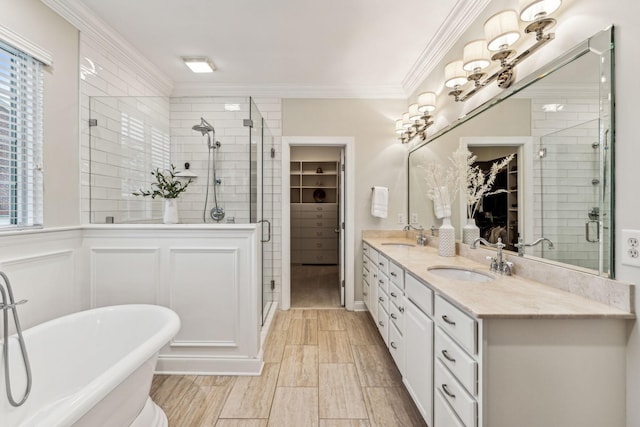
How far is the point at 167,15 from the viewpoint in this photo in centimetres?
218

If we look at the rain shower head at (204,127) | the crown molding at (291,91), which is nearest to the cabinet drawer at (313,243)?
the crown molding at (291,91)

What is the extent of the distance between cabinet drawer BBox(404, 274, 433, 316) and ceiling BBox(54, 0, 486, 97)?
6.19 ft

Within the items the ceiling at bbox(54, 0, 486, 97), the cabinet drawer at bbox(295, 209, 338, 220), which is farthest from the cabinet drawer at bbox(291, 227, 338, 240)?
the ceiling at bbox(54, 0, 486, 97)

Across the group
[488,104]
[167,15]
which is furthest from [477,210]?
[167,15]

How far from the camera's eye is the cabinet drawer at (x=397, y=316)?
1944 mm

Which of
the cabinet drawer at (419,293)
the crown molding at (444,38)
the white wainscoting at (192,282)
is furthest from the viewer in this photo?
the white wainscoting at (192,282)

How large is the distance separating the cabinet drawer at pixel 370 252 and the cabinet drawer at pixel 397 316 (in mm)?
612

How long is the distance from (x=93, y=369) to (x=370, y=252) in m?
2.34

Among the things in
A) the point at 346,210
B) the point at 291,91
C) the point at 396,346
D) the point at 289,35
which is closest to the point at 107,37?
the point at 289,35

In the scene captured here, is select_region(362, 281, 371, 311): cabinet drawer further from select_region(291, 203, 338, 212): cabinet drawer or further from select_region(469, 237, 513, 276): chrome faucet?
select_region(291, 203, 338, 212): cabinet drawer

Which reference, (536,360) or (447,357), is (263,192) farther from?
(536,360)

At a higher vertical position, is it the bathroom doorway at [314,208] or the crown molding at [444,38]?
the crown molding at [444,38]

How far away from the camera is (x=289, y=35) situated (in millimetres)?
2408

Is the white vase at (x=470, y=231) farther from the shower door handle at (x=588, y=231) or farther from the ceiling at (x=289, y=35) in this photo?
the ceiling at (x=289, y=35)
